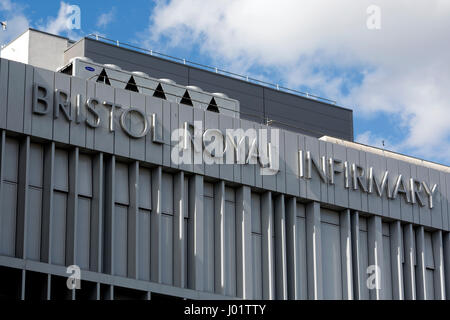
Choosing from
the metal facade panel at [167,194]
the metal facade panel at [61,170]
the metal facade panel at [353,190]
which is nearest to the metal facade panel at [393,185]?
the metal facade panel at [353,190]

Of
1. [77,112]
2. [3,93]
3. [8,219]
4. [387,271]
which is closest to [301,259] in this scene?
[387,271]

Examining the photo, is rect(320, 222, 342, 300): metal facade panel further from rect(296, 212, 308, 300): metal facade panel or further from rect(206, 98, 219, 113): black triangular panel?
rect(206, 98, 219, 113): black triangular panel

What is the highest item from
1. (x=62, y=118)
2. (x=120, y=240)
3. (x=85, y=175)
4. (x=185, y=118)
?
(x=185, y=118)

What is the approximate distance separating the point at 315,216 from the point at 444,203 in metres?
8.01

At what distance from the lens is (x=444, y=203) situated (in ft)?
163

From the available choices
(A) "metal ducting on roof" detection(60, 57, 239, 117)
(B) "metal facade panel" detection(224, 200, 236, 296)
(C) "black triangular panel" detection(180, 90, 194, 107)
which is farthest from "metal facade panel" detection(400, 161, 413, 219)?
(C) "black triangular panel" detection(180, 90, 194, 107)

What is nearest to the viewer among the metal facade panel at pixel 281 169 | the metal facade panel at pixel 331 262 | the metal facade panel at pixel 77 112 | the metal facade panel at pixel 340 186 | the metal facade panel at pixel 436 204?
the metal facade panel at pixel 77 112

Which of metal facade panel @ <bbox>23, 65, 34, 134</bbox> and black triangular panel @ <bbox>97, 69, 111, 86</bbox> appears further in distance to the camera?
black triangular panel @ <bbox>97, 69, 111, 86</bbox>

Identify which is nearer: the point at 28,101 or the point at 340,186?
the point at 28,101

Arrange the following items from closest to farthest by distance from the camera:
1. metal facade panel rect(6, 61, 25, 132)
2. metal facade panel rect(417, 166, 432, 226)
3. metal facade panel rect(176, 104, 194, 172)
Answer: metal facade panel rect(6, 61, 25, 132), metal facade panel rect(176, 104, 194, 172), metal facade panel rect(417, 166, 432, 226)

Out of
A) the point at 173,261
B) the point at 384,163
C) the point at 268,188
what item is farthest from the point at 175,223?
the point at 384,163

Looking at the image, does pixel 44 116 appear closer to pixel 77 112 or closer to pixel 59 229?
pixel 77 112

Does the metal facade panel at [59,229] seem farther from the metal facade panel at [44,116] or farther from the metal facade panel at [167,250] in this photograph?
the metal facade panel at [167,250]
